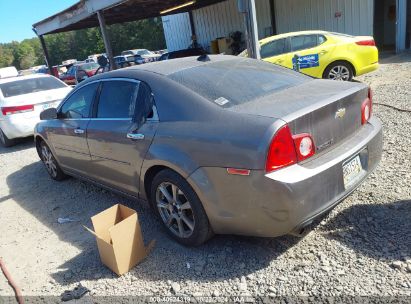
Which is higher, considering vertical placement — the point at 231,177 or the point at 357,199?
the point at 231,177

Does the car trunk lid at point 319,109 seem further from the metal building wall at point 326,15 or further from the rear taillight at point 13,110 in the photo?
the metal building wall at point 326,15

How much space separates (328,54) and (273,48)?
1.29 meters

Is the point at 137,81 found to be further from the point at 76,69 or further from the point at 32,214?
the point at 76,69

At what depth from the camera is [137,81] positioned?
352 cm

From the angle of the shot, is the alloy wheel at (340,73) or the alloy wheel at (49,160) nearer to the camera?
the alloy wheel at (49,160)

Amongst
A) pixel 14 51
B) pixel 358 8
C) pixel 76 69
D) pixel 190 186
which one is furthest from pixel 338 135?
pixel 14 51

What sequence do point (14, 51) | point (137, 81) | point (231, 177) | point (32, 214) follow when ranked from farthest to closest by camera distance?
point (14, 51) < point (32, 214) < point (137, 81) < point (231, 177)

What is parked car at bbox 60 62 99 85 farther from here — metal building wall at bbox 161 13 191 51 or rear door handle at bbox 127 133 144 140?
rear door handle at bbox 127 133 144 140

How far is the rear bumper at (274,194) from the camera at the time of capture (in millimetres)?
2516

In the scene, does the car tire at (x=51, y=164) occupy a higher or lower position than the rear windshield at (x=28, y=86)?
lower

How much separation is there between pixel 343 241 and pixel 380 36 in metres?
15.9

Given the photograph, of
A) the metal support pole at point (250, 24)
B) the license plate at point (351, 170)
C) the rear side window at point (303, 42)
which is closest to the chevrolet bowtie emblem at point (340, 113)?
the license plate at point (351, 170)

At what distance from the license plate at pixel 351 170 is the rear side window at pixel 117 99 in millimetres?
1933

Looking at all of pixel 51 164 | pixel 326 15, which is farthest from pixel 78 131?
pixel 326 15
